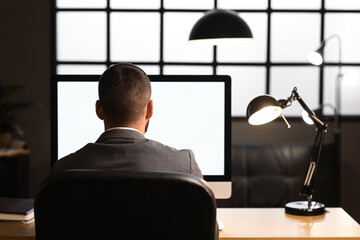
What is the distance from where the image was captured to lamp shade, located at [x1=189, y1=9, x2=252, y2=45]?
2971 mm

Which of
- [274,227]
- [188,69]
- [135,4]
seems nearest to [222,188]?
[274,227]

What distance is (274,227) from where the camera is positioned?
1940 mm

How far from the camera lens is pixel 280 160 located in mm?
3725

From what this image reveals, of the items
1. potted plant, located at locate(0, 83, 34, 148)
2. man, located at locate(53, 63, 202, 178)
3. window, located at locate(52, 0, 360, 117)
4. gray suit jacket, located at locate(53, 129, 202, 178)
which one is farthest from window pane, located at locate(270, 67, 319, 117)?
gray suit jacket, located at locate(53, 129, 202, 178)

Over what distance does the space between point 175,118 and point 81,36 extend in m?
3.13

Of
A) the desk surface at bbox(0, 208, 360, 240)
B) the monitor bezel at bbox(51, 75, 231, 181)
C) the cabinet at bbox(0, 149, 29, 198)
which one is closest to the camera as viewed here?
the desk surface at bbox(0, 208, 360, 240)

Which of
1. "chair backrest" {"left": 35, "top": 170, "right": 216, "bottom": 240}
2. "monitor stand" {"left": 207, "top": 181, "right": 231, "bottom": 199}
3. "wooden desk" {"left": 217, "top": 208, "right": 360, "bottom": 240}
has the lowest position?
"wooden desk" {"left": 217, "top": 208, "right": 360, "bottom": 240}

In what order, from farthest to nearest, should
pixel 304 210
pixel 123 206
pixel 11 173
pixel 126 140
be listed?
pixel 11 173, pixel 304 210, pixel 126 140, pixel 123 206

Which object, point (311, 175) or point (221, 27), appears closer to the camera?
point (311, 175)

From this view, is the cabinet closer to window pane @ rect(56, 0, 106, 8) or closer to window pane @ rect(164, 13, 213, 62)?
window pane @ rect(56, 0, 106, 8)

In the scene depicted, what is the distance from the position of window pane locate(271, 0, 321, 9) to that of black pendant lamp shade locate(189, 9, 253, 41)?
1878 mm

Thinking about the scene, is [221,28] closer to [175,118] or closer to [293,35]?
[175,118]

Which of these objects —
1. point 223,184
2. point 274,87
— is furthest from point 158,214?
point 274,87

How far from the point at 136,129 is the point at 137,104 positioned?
0.07 m
